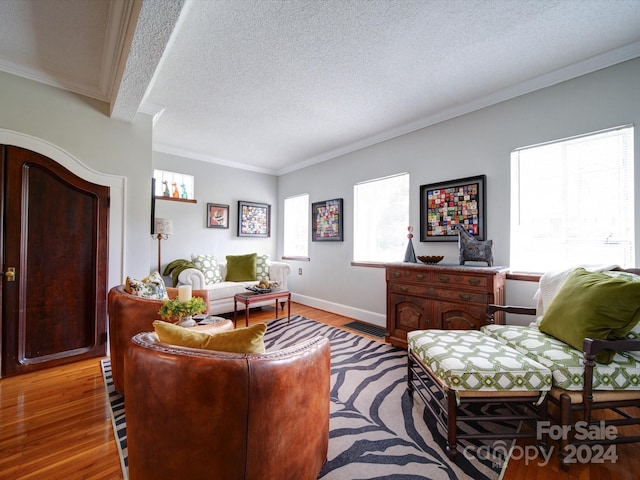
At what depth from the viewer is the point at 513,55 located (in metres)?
2.10

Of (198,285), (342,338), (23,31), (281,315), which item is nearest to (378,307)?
(342,338)

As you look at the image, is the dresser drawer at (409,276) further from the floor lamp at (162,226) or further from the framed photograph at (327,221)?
the floor lamp at (162,226)

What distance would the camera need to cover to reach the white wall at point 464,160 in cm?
214

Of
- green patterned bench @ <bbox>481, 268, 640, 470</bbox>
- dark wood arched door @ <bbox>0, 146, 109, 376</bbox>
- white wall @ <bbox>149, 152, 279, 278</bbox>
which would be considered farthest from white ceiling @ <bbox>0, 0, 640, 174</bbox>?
green patterned bench @ <bbox>481, 268, 640, 470</bbox>

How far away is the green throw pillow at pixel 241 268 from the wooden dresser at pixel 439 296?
2.41m

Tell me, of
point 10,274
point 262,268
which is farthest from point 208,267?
point 10,274

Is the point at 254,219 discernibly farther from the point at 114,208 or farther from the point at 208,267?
the point at 114,208

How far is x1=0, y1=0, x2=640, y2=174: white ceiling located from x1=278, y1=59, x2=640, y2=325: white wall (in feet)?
0.55

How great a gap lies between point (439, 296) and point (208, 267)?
3.34 metres

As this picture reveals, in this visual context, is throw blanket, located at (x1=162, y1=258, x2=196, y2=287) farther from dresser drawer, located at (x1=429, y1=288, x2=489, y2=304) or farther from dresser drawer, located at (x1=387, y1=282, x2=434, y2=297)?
dresser drawer, located at (x1=429, y1=288, x2=489, y2=304)

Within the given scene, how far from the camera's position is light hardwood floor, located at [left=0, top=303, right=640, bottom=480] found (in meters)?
1.34

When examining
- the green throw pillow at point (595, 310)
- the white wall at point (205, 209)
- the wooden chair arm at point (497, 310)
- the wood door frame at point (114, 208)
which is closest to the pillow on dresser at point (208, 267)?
the white wall at point (205, 209)

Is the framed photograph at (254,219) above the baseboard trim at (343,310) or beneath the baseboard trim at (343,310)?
above

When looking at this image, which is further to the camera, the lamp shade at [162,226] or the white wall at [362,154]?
the lamp shade at [162,226]
